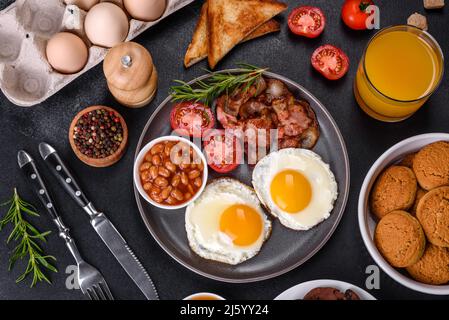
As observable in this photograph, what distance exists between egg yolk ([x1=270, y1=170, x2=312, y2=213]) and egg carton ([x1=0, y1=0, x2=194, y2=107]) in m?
0.87

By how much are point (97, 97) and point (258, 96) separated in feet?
2.37

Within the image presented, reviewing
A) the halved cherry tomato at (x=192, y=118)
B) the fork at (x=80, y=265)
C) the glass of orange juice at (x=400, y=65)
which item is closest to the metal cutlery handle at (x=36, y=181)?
the fork at (x=80, y=265)

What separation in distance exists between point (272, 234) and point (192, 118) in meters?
0.60

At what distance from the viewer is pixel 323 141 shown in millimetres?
2213

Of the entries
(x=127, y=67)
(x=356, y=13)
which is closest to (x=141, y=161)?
(x=127, y=67)

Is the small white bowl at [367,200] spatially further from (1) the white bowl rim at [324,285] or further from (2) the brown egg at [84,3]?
(2) the brown egg at [84,3]

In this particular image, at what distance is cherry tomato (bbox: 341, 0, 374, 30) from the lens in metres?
2.18

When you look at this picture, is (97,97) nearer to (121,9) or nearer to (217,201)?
(121,9)

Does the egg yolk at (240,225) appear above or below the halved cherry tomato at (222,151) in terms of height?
below

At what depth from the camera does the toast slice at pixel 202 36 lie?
2.24m

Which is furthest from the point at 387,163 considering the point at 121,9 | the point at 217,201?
the point at 121,9

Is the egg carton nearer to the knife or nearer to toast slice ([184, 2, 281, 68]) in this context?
toast slice ([184, 2, 281, 68])

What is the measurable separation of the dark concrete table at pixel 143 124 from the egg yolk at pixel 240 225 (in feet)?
0.74

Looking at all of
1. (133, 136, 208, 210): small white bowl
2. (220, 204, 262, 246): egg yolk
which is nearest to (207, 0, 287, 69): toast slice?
(133, 136, 208, 210): small white bowl
